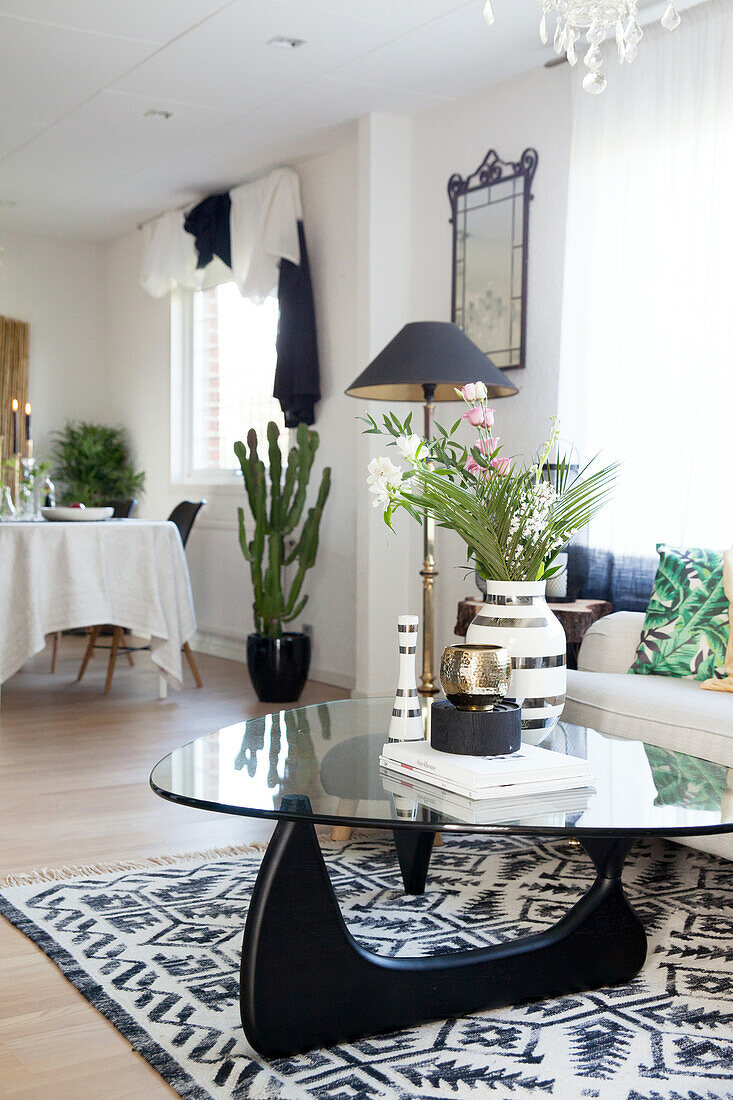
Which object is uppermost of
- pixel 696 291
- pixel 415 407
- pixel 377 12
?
pixel 377 12

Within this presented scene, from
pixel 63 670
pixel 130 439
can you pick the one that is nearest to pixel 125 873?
pixel 63 670

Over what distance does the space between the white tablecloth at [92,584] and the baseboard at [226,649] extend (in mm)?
878

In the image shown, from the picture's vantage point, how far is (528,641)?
91.6 inches

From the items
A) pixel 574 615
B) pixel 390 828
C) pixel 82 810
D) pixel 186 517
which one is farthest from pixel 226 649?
pixel 390 828

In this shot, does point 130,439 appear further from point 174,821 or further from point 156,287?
point 174,821

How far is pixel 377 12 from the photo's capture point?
380 cm

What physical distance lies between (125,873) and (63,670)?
3.24m

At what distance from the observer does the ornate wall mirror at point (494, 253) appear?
4348 mm

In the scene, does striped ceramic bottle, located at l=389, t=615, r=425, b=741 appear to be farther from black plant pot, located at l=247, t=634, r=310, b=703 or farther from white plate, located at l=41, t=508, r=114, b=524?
white plate, located at l=41, t=508, r=114, b=524

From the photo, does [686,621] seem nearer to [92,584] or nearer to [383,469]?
[383,469]

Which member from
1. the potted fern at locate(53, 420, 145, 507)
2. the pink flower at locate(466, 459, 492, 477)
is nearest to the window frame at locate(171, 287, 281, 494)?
the potted fern at locate(53, 420, 145, 507)

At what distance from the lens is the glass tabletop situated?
170 cm

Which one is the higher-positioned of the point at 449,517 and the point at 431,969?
the point at 449,517

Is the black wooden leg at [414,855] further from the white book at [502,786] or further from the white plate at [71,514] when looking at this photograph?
the white plate at [71,514]
